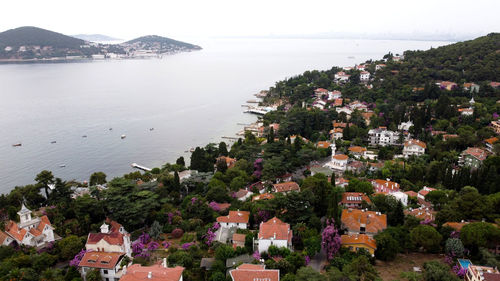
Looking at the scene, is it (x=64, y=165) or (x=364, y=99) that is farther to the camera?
(x=364, y=99)

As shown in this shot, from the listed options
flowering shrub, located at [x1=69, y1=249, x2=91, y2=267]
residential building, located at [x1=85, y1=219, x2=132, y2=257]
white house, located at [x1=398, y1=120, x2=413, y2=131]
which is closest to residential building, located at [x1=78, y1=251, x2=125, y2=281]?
flowering shrub, located at [x1=69, y1=249, x2=91, y2=267]

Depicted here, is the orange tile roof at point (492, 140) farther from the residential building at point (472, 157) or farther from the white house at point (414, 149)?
the white house at point (414, 149)

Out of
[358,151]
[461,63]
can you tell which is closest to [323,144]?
[358,151]

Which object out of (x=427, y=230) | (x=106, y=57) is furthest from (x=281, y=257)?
(x=106, y=57)

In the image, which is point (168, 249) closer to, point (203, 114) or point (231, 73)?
point (203, 114)

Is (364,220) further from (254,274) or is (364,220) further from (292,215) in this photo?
(254,274)

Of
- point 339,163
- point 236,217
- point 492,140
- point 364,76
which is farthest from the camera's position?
point 364,76
